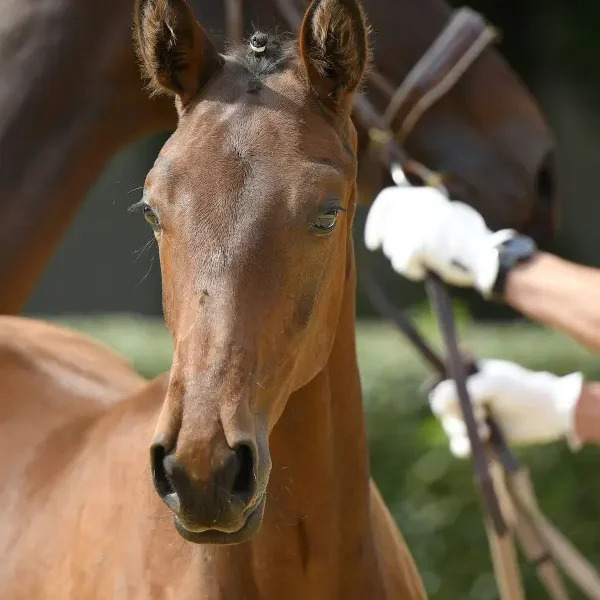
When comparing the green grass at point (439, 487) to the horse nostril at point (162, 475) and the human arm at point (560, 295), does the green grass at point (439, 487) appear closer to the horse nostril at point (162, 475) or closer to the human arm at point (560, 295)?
the human arm at point (560, 295)

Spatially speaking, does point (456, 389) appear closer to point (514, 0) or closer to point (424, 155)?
point (424, 155)

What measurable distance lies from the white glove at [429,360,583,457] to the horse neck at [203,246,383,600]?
22.9 inches

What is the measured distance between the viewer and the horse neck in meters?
1.94

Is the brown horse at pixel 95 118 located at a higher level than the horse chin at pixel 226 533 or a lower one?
lower

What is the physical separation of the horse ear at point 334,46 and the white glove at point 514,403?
90 cm

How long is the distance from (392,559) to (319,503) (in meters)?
0.27

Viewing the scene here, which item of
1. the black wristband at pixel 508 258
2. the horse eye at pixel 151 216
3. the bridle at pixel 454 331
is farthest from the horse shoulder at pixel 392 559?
the horse eye at pixel 151 216

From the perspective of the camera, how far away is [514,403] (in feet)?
8.62

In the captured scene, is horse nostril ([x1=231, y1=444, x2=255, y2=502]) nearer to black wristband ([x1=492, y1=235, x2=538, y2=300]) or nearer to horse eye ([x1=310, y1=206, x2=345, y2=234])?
horse eye ([x1=310, y1=206, x2=345, y2=234])

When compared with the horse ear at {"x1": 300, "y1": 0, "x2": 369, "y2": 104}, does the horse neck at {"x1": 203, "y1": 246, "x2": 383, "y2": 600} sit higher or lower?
lower

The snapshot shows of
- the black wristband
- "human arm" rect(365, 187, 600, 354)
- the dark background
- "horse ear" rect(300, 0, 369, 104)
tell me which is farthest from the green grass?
the dark background

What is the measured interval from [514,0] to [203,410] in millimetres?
6813

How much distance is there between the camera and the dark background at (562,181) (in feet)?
25.5

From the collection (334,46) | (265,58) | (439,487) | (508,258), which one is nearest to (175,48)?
(265,58)
